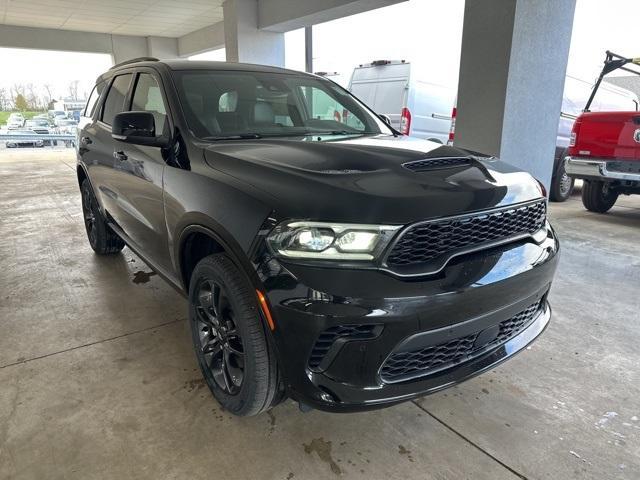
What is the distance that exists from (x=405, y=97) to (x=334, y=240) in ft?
19.5

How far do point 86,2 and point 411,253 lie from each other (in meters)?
12.4

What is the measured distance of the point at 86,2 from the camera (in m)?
10.7

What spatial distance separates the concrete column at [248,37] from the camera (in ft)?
31.0

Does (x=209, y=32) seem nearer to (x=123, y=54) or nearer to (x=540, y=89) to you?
(x=123, y=54)

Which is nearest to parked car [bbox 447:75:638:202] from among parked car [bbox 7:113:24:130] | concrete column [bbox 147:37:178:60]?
concrete column [bbox 147:37:178:60]

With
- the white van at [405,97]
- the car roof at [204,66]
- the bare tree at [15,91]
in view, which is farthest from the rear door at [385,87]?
the bare tree at [15,91]

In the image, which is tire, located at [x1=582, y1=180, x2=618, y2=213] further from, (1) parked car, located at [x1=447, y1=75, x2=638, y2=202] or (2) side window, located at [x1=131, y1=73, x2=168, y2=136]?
(2) side window, located at [x1=131, y1=73, x2=168, y2=136]

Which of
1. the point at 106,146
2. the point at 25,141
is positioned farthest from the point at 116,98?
the point at 25,141

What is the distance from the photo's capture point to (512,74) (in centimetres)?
449

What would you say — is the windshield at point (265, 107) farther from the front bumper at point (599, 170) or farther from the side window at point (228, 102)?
the front bumper at point (599, 170)

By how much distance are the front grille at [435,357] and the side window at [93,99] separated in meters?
3.41

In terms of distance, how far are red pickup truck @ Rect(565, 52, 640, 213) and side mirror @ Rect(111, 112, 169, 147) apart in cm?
524

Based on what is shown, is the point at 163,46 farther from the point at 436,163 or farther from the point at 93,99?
the point at 436,163

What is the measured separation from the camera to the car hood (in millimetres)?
1482
